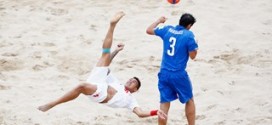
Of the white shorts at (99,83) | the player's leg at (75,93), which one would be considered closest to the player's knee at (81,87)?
the player's leg at (75,93)

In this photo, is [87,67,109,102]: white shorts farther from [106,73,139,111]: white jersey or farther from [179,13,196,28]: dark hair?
[179,13,196,28]: dark hair

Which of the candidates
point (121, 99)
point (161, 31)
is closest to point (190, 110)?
point (121, 99)

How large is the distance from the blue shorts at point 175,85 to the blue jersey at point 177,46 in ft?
0.24

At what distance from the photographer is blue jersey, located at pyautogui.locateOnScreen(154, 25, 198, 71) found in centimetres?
730

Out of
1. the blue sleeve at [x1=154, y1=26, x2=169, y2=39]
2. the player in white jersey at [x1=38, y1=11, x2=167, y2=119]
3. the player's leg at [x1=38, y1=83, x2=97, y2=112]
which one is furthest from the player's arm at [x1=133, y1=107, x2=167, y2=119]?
the blue sleeve at [x1=154, y1=26, x2=169, y2=39]

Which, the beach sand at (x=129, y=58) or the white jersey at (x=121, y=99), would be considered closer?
the white jersey at (x=121, y=99)

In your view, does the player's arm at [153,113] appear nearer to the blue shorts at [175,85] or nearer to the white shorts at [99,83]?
the blue shorts at [175,85]

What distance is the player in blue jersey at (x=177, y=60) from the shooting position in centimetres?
733

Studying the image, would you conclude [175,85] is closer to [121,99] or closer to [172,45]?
[172,45]

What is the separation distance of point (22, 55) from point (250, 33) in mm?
3960

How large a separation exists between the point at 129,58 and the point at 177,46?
9.93 ft

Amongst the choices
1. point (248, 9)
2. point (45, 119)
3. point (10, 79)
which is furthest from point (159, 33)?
point (248, 9)

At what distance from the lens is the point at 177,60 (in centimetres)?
742

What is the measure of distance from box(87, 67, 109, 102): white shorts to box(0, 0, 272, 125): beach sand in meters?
0.92
